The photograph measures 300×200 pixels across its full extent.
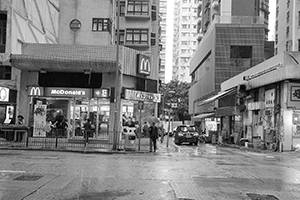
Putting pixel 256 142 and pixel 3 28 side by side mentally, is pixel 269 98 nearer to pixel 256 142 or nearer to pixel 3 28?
pixel 256 142

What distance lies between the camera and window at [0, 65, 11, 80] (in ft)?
79.4

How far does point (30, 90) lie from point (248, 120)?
16866 mm

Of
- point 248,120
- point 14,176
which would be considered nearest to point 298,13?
point 248,120

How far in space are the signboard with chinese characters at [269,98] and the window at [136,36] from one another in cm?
2201

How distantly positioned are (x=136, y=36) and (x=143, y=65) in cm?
2062

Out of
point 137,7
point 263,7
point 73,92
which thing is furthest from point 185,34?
point 73,92

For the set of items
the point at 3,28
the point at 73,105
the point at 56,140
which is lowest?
the point at 56,140

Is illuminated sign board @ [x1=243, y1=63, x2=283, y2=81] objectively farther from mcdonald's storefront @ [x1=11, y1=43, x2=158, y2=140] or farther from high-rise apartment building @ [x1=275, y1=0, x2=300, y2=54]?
high-rise apartment building @ [x1=275, y1=0, x2=300, y2=54]

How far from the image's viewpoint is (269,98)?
25.7 m

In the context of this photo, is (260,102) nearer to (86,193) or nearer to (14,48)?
(14,48)

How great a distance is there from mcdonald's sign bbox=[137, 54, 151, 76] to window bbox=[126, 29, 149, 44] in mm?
19175

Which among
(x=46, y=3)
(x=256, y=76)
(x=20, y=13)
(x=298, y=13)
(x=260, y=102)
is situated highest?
(x=298, y=13)

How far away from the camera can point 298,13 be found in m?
51.7

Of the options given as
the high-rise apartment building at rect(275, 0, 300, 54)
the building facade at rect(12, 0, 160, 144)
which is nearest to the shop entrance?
the building facade at rect(12, 0, 160, 144)
